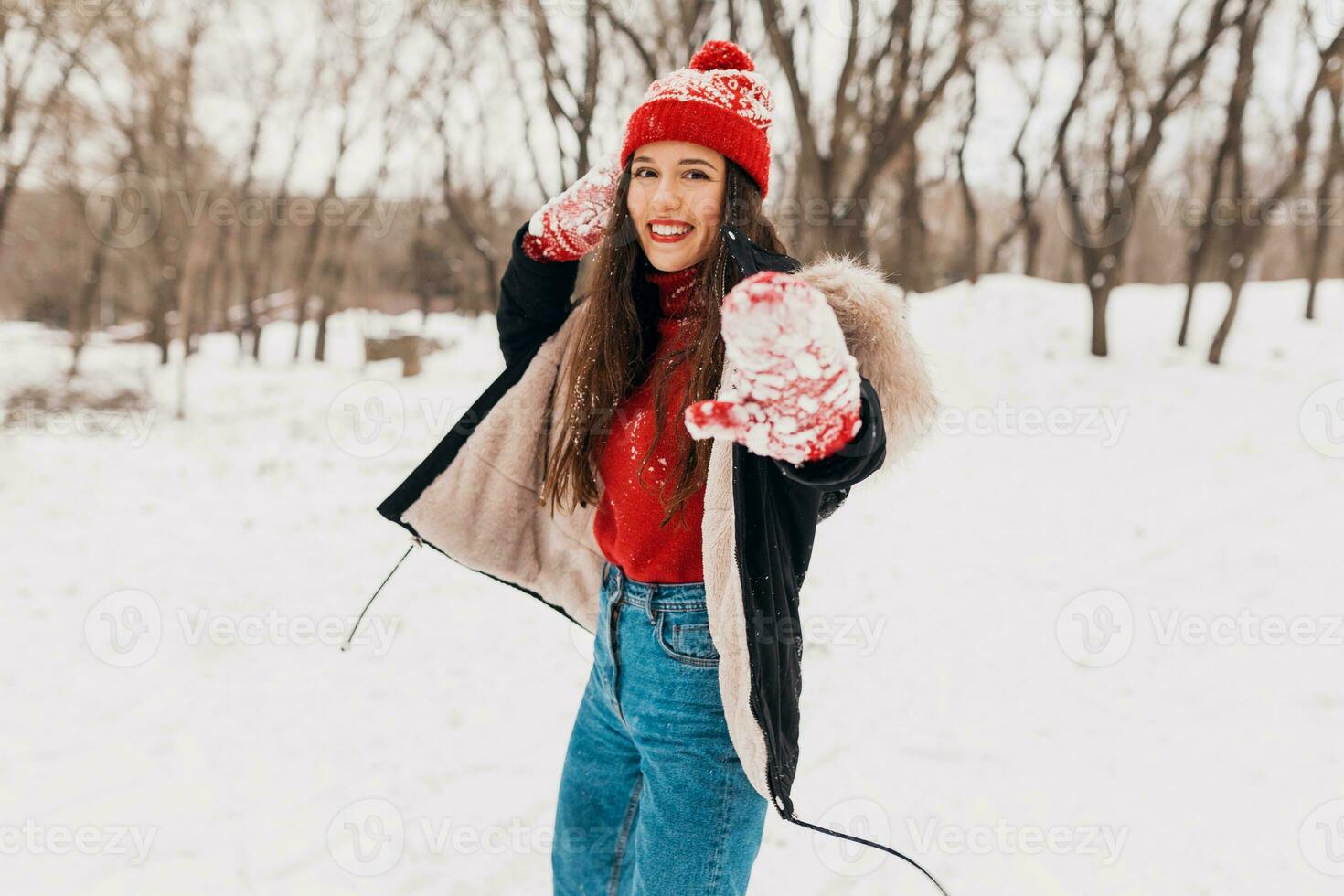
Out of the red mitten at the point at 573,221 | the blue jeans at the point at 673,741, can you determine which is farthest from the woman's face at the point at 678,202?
the blue jeans at the point at 673,741

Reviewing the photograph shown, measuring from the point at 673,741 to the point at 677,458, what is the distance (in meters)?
0.52

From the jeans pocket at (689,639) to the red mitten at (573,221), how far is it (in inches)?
34.2

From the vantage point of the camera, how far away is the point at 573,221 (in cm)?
183

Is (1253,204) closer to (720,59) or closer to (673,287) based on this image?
(720,59)

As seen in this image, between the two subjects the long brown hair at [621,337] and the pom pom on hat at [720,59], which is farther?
the pom pom on hat at [720,59]

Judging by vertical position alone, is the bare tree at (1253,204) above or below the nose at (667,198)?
above

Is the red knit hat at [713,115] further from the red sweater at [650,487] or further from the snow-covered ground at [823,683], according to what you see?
the snow-covered ground at [823,683]

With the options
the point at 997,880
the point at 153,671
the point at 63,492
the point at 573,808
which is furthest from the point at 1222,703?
the point at 63,492

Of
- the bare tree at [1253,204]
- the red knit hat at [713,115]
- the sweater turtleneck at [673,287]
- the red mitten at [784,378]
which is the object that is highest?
the bare tree at [1253,204]

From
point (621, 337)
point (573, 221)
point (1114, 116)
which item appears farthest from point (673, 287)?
point (1114, 116)

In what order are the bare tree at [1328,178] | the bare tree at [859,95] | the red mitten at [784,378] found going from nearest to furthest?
the red mitten at [784,378], the bare tree at [859,95], the bare tree at [1328,178]

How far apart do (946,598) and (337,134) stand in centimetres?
1660

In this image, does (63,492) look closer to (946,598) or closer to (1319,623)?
(946,598)

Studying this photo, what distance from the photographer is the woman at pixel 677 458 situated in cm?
113
